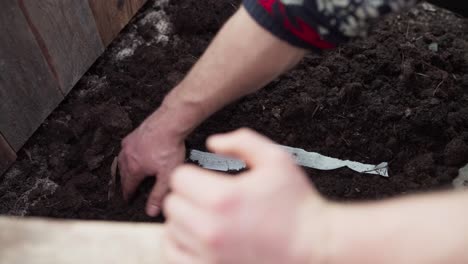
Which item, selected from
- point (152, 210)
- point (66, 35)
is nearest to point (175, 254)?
point (152, 210)

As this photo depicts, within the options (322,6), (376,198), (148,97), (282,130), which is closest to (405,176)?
(376,198)

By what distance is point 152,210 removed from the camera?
1488mm

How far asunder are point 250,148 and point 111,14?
4.52 feet

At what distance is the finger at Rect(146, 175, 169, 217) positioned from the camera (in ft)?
4.70

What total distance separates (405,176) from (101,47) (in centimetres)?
117

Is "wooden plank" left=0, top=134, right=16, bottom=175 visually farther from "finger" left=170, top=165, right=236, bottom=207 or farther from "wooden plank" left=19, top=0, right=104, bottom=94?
"finger" left=170, top=165, right=236, bottom=207

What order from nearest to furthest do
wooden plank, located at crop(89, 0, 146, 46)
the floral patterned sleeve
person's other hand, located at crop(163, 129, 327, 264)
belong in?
person's other hand, located at crop(163, 129, 327, 264)
the floral patterned sleeve
wooden plank, located at crop(89, 0, 146, 46)

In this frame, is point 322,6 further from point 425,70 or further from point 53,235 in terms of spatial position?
point 425,70

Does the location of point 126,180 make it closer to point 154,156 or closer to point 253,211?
point 154,156

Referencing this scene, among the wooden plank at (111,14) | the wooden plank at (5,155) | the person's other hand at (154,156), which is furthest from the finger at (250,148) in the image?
the wooden plank at (111,14)

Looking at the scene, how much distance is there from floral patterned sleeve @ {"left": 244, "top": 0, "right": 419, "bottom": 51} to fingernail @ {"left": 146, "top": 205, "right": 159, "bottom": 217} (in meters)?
0.60

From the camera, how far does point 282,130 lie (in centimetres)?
177

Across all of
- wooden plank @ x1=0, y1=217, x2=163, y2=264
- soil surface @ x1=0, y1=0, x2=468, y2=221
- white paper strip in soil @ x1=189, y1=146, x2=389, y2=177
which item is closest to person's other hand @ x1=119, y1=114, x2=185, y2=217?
soil surface @ x1=0, y1=0, x2=468, y2=221

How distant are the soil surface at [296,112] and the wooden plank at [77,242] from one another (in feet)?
2.25
